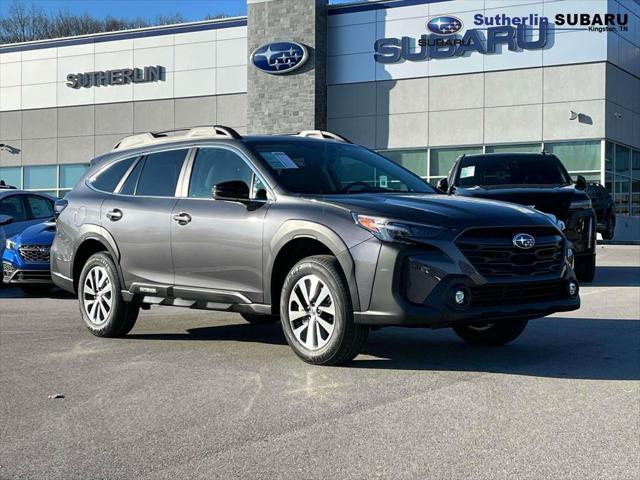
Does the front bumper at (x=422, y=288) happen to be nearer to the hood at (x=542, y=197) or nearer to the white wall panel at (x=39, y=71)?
the hood at (x=542, y=197)

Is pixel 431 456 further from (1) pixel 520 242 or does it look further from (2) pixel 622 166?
(2) pixel 622 166

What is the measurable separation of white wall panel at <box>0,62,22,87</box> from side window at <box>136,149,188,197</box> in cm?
3395

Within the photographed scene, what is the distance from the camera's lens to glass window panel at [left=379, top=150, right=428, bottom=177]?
31.8 meters

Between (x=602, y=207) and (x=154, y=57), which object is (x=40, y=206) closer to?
(x=602, y=207)

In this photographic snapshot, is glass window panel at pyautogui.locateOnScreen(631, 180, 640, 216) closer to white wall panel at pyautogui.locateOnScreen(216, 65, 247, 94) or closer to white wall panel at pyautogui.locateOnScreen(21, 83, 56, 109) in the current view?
white wall panel at pyautogui.locateOnScreen(216, 65, 247, 94)

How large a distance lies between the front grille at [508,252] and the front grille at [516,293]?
9 centimetres

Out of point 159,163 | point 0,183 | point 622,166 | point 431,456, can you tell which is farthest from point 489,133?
point 431,456

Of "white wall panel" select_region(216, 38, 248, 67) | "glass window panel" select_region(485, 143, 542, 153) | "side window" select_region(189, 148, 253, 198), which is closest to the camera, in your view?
"side window" select_region(189, 148, 253, 198)

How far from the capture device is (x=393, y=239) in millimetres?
5652

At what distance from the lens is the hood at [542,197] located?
11617mm

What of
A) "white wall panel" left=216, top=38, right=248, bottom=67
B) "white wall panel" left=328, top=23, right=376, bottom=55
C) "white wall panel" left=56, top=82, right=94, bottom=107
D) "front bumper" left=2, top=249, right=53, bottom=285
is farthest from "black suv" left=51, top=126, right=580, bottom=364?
"white wall panel" left=56, top=82, right=94, bottom=107

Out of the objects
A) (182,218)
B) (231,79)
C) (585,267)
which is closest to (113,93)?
(231,79)

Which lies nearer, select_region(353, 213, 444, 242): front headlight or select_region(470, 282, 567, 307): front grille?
select_region(353, 213, 444, 242): front headlight

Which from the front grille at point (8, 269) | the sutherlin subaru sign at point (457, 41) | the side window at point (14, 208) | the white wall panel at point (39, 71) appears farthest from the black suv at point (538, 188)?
the white wall panel at point (39, 71)
